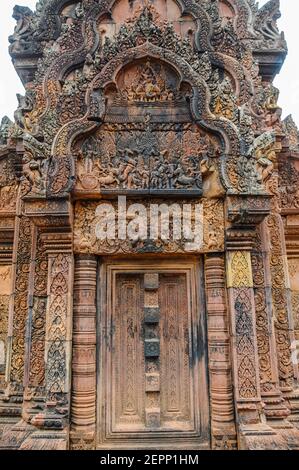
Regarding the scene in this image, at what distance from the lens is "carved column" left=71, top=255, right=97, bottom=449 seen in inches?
200

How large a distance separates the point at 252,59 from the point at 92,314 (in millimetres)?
4903

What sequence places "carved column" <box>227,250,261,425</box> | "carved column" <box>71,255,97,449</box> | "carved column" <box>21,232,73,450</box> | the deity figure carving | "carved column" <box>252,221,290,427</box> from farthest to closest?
the deity figure carving
"carved column" <box>252,221,290,427</box>
"carved column" <box>71,255,97,449</box>
"carved column" <box>227,250,261,425</box>
"carved column" <box>21,232,73,450</box>

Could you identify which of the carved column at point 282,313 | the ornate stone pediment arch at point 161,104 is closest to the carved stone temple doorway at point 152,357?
the carved column at point 282,313

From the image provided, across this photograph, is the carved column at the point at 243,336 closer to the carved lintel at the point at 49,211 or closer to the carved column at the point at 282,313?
the carved column at the point at 282,313

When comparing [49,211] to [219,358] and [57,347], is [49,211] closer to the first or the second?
[57,347]

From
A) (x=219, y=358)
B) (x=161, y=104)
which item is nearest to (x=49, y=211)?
(x=161, y=104)

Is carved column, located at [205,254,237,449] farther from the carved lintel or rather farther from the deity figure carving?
the deity figure carving

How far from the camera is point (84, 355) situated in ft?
17.2

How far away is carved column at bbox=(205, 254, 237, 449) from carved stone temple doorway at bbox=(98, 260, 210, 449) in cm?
16

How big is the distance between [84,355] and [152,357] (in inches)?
38.3

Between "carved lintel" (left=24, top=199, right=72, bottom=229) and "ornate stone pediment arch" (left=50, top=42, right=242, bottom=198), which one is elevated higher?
"ornate stone pediment arch" (left=50, top=42, right=242, bottom=198)

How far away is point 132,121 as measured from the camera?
5.71 m

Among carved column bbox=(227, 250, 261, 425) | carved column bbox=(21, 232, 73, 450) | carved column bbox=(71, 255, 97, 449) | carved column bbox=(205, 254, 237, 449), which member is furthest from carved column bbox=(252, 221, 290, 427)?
carved column bbox=(21, 232, 73, 450)
